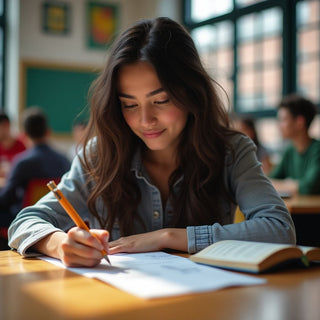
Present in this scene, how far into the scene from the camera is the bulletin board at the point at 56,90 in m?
7.50

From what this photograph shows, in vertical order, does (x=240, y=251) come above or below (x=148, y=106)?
below

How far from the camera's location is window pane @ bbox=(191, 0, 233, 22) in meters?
6.96

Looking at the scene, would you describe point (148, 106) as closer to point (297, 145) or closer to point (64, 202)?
point (64, 202)

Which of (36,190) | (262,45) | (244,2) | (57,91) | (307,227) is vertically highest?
(244,2)

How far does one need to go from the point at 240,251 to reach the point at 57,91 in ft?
22.7

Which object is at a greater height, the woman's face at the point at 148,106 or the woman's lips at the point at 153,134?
the woman's face at the point at 148,106

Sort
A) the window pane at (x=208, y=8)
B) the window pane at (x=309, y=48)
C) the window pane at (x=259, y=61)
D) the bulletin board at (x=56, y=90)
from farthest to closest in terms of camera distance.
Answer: the bulletin board at (x=56, y=90) < the window pane at (x=208, y=8) < the window pane at (x=259, y=61) < the window pane at (x=309, y=48)

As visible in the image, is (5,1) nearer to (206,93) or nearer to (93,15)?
(93,15)

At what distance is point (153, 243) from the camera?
1250mm

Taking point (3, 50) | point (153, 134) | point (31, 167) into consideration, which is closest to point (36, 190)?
point (31, 167)

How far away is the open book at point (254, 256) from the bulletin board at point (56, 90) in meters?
6.53

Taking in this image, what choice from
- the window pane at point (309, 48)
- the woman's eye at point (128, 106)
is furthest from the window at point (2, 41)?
the woman's eye at point (128, 106)

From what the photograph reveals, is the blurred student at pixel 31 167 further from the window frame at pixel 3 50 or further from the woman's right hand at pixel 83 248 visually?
the window frame at pixel 3 50

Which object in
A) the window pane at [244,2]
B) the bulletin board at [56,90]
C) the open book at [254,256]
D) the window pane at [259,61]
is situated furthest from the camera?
the bulletin board at [56,90]
